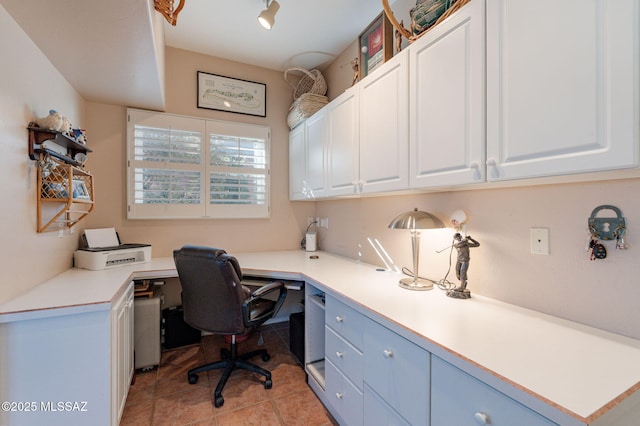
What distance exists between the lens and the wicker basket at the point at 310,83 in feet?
9.23

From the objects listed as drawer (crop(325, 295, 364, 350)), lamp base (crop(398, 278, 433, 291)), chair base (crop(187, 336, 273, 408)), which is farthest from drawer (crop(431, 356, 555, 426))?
chair base (crop(187, 336, 273, 408))

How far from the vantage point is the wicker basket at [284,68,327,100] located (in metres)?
2.81

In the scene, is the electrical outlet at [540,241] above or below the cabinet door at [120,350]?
above

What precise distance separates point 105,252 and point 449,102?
2.42 metres

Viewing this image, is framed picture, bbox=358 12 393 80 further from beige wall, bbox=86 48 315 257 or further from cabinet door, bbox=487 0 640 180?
beige wall, bbox=86 48 315 257

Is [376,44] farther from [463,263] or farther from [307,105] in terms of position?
[463,263]

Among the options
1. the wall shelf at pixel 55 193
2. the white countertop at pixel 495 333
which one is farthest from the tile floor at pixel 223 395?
the wall shelf at pixel 55 193

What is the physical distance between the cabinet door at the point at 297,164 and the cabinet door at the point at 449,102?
144 cm

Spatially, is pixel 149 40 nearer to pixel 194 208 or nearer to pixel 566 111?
pixel 194 208

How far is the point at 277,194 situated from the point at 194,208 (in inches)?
34.7

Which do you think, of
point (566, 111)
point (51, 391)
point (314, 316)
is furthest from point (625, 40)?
point (51, 391)

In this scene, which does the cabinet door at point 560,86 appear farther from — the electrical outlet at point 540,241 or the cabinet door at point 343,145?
the cabinet door at point 343,145

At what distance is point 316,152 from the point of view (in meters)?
2.48

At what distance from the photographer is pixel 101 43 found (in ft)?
4.94
